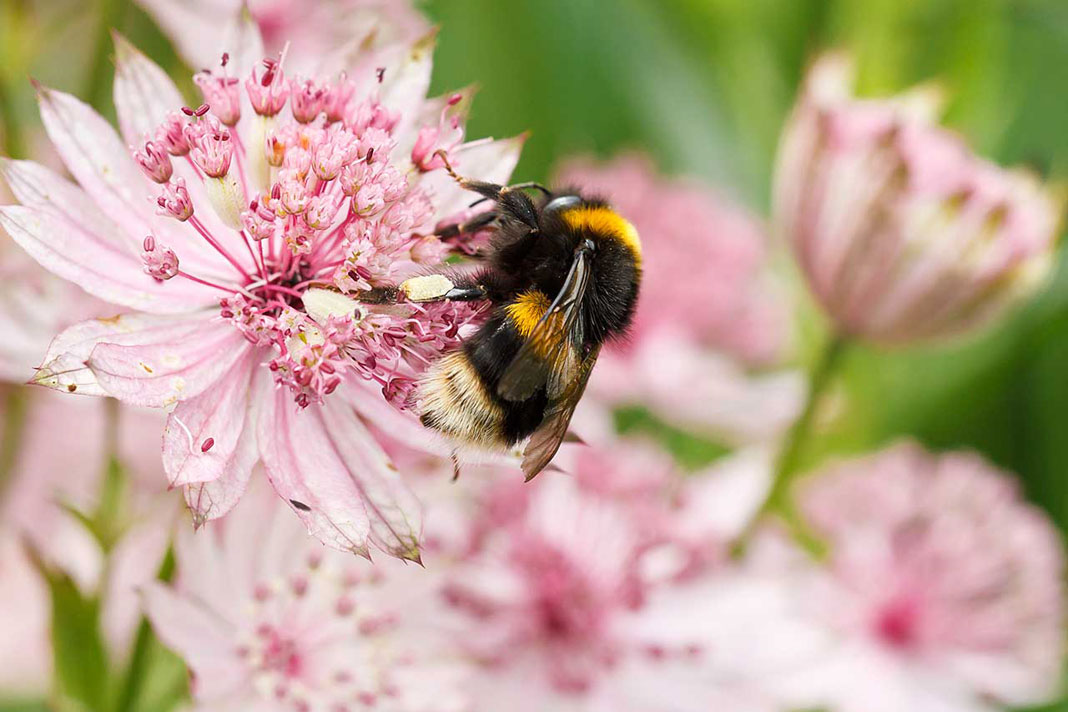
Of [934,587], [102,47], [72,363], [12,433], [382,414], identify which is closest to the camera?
[72,363]

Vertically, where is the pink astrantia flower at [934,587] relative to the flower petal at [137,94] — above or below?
below

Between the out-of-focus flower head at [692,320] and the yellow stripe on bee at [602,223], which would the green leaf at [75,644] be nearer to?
the yellow stripe on bee at [602,223]

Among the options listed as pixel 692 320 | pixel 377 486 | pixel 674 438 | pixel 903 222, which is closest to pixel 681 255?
pixel 692 320

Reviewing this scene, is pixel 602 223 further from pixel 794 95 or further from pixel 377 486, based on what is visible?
pixel 794 95

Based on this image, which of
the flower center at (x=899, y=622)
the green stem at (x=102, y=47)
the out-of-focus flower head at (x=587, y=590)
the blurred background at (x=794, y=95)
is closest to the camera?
the green stem at (x=102, y=47)

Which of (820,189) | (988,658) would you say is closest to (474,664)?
(820,189)

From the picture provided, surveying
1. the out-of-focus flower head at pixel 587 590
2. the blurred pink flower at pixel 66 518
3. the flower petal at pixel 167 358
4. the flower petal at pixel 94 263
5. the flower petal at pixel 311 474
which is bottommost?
the blurred pink flower at pixel 66 518

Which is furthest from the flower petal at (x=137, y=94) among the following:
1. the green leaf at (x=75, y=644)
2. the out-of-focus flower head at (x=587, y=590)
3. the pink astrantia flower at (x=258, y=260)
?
the out-of-focus flower head at (x=587, y=590)
